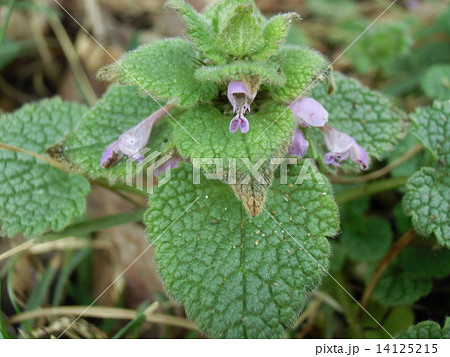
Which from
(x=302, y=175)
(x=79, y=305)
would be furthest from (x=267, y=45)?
(x=79, y=305)

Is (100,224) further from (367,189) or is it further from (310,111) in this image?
(367,189)

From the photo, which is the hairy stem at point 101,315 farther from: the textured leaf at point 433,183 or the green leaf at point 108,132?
the textured leaf at point 433,183

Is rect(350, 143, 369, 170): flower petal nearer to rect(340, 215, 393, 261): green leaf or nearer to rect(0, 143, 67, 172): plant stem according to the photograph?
rect(340, 215, 393, 261): green leaf

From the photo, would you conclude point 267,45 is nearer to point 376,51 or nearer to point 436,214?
point 436,214

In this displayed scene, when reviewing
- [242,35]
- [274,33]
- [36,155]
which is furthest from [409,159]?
[36,155]

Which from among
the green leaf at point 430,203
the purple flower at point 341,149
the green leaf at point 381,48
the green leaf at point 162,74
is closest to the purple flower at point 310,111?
the purple flower at point 341,149
